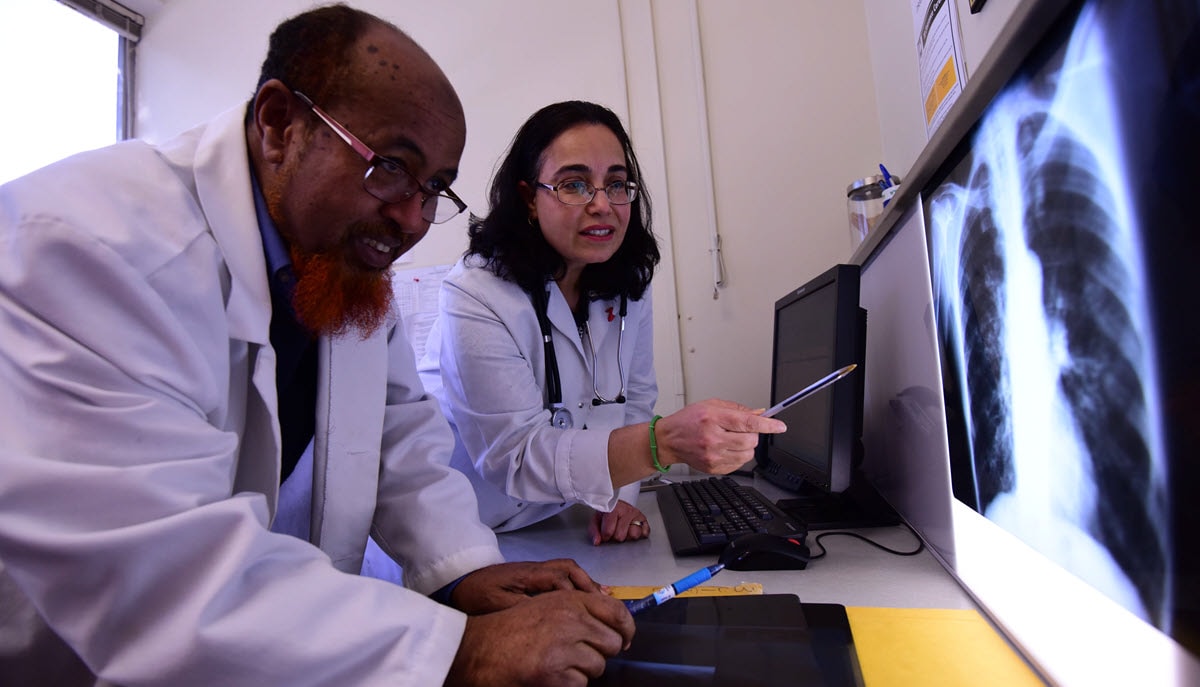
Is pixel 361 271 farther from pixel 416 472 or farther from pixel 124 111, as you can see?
pixel 124 111

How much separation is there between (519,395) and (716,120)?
1.33m

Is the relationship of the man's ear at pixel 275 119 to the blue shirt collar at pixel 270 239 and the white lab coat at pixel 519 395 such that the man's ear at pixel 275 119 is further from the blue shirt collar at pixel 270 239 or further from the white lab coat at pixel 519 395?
the white lab coat at pixel 519 395

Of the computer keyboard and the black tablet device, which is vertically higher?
the computer keyboard

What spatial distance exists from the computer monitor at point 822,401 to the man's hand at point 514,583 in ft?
1.41

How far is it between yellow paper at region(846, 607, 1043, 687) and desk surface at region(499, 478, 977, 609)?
42 mm

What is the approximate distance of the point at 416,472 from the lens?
38.7 inches

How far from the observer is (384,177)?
32.8 inches

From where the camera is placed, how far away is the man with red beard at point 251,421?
503 mm

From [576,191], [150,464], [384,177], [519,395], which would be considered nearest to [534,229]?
[576,191]

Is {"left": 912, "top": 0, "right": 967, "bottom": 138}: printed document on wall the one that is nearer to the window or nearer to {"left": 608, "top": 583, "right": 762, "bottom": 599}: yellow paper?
{"left": 608, "top": 583, "right": 762, "bottom": 599}: yellow paper

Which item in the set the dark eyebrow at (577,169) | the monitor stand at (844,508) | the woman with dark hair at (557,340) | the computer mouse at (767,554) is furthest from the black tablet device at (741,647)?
the dark eyebrow at (577,169)

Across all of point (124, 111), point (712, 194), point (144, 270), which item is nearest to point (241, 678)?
point (144, 270)

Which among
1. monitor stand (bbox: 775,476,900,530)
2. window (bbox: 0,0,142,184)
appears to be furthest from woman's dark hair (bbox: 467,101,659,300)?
window (bbox: 0,0,142,184)

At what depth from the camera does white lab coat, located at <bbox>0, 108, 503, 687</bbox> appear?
0.50 metres
